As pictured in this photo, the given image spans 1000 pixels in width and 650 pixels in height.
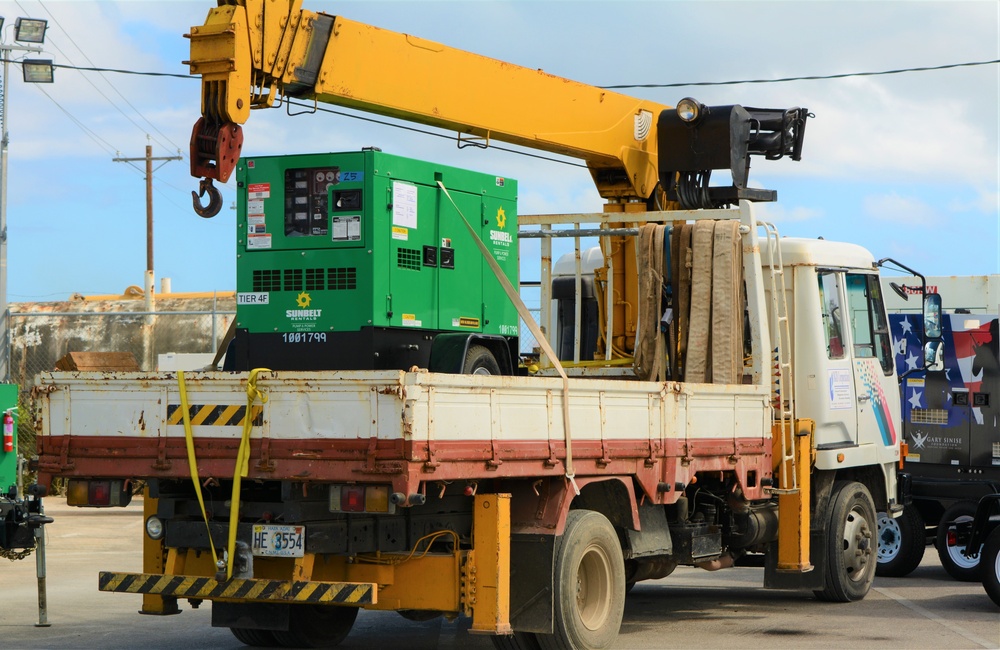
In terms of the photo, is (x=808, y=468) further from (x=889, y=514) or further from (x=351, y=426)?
(x=351, y=426)

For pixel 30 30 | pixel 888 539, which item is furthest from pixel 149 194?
pixel 888 539

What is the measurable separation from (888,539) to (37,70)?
17.4m

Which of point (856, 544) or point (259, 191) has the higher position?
point (259, 191)

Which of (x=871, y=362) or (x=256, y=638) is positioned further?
(x=871, y=362)

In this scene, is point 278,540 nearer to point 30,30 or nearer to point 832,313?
point 832,313

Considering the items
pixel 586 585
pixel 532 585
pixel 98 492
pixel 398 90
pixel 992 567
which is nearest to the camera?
pixel 98 492

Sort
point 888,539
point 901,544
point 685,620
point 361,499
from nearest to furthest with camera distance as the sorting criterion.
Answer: point 361,499, point 685,620, point 901,544, point 888,539

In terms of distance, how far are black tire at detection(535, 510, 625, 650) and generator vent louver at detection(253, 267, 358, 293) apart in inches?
92.9

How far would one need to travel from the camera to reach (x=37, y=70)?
971 inches

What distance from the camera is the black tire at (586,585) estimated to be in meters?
8.59

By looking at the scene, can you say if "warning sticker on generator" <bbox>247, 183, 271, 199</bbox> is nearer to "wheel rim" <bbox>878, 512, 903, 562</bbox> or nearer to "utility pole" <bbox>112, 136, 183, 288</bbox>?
"wheel rim" <bbox>878, 512, 903, 562</bbox>

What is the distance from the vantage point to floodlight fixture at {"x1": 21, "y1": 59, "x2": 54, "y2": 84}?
24531 millimetres

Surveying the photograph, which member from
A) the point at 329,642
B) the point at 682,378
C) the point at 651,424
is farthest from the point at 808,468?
the point at 329,642

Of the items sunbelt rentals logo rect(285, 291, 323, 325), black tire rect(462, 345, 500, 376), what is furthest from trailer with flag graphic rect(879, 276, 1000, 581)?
sunbelt rentals logo rect(285, 291, 323, 325)
